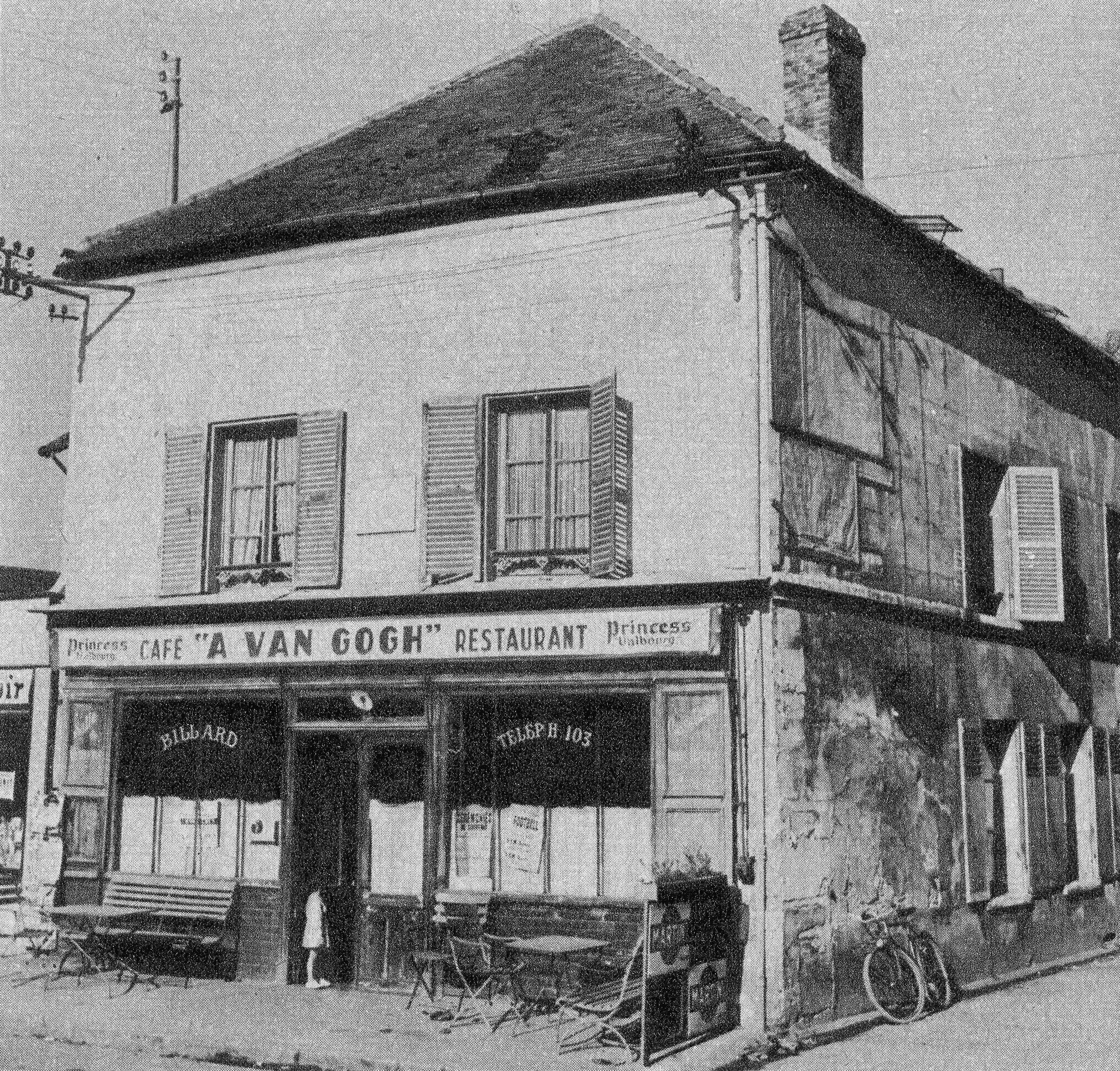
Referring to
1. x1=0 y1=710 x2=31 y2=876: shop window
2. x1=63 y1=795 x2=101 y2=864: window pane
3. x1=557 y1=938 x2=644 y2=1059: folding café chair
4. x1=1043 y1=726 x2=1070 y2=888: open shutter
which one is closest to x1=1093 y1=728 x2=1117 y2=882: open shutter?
x1=1043 y1=726 x2=1070 y2=888: open shutter

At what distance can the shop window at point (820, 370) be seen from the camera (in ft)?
37.4

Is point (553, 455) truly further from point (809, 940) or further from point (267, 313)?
point (809, 940)

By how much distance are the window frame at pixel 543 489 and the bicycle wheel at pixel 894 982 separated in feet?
13.0

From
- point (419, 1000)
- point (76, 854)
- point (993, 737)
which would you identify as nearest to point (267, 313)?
point (76, 854)

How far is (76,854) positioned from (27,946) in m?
1.08

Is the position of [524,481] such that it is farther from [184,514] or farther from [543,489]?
[184,514]

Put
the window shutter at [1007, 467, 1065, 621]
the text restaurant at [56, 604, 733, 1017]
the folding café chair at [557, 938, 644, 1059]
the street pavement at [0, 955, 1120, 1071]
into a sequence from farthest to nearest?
1. the window shutter at [1007, 467, 1065, 621]
2. the text restaurant at [56, 604, 733, 1017]
3. the folding café chair at [557, 938, 644, 1059]
4. the street pavement at [0, 955, 1120, 1071]

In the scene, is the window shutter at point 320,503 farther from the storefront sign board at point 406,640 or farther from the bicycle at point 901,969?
the bicycle at point 901,969

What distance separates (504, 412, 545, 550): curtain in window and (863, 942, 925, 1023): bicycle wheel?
173 inches

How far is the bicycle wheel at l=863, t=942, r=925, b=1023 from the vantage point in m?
11.2

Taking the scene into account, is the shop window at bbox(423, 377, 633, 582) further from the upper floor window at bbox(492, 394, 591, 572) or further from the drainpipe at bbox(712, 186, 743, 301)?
the drainpipe at bbox(712, 186, 743, 301)

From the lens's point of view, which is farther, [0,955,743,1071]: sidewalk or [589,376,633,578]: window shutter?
[589,376,633,578]: window shutter

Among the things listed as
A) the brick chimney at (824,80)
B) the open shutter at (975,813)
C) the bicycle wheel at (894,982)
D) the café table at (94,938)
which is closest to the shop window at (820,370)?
the brick chimney at (824,80)

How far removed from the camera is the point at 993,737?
14516 mm
